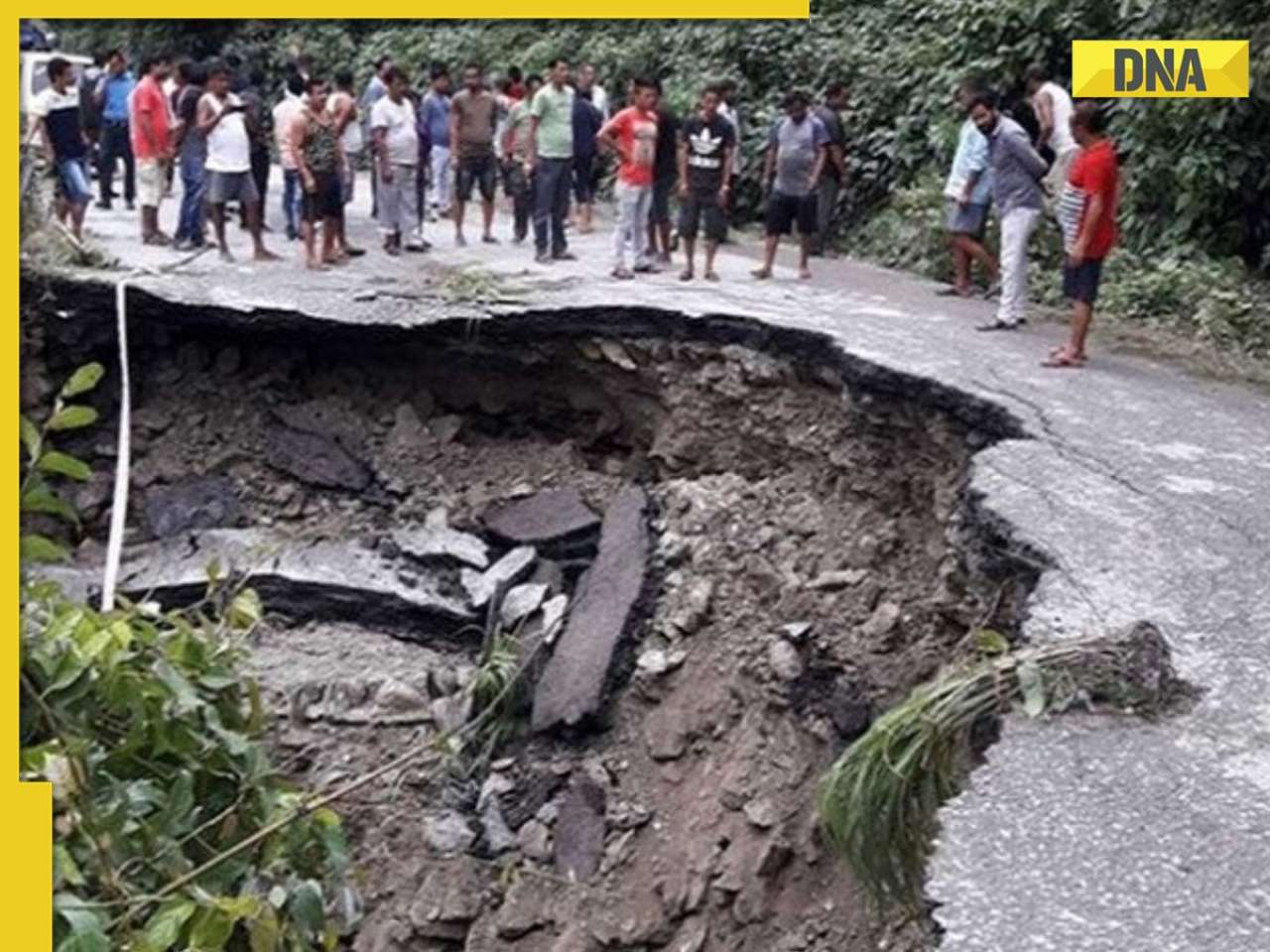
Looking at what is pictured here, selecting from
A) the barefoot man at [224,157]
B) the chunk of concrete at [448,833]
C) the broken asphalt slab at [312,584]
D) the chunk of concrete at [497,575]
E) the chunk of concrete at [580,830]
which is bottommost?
the chunk of concrete at [448,833]

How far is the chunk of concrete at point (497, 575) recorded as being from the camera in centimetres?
925

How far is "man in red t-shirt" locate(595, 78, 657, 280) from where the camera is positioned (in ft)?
36.9

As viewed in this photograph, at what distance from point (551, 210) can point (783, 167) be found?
1.71m

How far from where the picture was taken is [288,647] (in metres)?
9.08

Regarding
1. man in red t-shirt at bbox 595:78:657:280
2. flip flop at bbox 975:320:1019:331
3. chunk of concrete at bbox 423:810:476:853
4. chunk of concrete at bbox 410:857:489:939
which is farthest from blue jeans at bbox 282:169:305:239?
chunk of concrete at bbox 410:857:489:939

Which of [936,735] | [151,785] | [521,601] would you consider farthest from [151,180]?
[936,735]

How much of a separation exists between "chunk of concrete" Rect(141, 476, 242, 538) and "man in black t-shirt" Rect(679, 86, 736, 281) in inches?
129

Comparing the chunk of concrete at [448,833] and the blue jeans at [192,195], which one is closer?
the chunk of concrete at [448,833]

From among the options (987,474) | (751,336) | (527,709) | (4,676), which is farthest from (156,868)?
(751,336)

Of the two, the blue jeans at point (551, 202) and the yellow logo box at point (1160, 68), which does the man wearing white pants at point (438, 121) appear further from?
the yellow logo box at point (1160, 68)

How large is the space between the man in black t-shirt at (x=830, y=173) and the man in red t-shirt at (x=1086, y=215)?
3840 mm

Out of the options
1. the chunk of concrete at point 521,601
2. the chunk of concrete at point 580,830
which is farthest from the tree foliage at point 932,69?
the chunk of concrete at point 580,830

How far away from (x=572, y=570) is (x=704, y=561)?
126 centimetres

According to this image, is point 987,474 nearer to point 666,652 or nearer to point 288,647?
point 666,652
